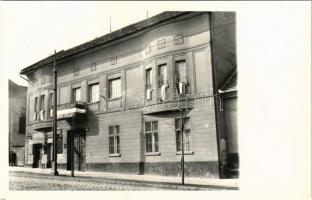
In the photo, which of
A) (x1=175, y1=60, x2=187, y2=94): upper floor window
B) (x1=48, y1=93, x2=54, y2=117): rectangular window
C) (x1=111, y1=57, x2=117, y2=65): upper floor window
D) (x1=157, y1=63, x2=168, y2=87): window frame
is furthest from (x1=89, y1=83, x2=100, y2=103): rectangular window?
(x1=175, y1=60, x2=187, y2=94): upper floor window

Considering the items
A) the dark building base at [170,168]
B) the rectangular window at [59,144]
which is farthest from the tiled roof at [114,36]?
the dark building base at [170,168]

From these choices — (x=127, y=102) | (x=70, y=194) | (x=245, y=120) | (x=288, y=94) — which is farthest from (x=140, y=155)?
(x=288, y=94)

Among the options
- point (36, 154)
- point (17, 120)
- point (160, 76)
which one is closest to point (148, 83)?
point (160, 76)

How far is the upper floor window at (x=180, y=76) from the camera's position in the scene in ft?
30.8

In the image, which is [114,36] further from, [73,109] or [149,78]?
[73,109]

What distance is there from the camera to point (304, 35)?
6523mm

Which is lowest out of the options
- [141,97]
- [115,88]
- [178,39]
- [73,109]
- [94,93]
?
[73,109]

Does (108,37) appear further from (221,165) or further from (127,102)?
(221,165)

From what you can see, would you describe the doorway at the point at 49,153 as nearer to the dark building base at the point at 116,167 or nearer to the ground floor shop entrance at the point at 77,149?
the ground floor shop entrance at the point at 77,149

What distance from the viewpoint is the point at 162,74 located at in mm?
9844

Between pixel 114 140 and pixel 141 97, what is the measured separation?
1.75 m

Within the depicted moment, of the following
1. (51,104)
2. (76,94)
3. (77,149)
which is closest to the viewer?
(76,94)

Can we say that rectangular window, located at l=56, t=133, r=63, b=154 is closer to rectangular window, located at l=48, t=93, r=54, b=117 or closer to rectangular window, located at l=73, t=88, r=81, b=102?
rectangular window, located at l=48, t=93, r=54, b=117

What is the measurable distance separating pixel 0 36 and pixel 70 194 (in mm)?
3405
